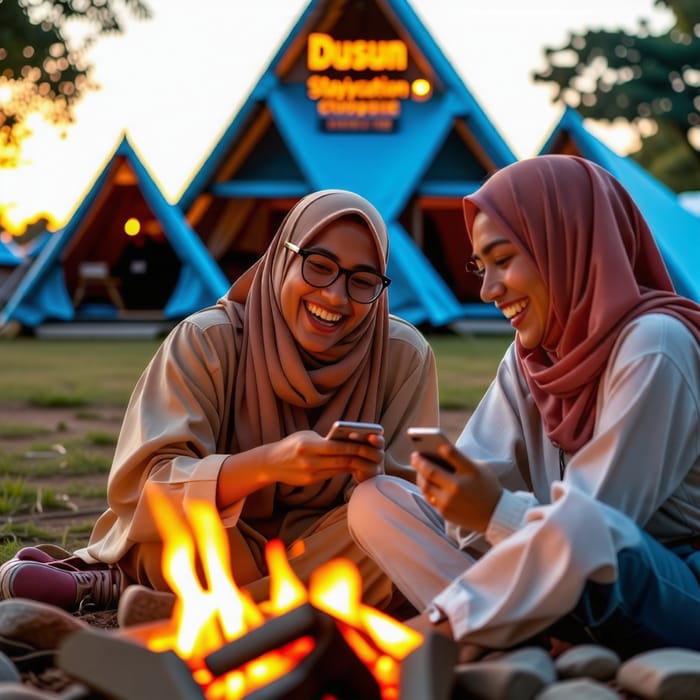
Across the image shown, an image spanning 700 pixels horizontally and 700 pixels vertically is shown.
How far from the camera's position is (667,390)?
2.22 m

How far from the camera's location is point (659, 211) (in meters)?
12.1

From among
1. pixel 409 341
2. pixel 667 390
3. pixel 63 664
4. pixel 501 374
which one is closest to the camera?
pixel 63 664

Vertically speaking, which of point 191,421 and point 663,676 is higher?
point 191,421

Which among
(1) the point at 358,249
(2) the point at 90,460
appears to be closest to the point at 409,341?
(1) the point at 358,249

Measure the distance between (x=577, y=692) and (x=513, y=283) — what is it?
0.91 meters

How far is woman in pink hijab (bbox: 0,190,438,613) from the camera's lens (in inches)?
115

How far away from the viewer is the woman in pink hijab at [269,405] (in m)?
2.92

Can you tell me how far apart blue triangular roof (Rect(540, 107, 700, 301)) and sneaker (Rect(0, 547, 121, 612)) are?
8818 millimetres

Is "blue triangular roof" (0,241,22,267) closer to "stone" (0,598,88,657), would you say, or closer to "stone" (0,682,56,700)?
"stone" (0,598,88,657)

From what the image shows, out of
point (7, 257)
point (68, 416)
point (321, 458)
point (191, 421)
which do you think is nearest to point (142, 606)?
point (321, 458)

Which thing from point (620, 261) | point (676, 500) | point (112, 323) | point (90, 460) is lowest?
point (112, 323)

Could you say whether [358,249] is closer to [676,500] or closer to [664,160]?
[676,500]

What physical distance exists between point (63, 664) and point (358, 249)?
55.6 inches

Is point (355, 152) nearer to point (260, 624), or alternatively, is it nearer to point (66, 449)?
point (66, 449)
